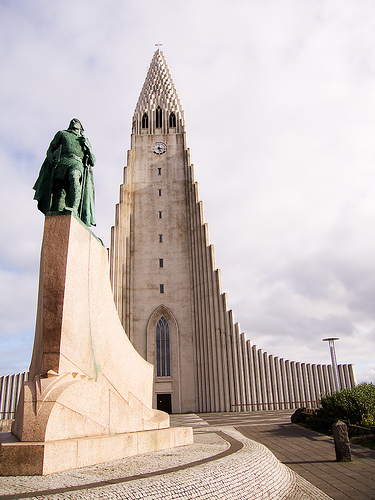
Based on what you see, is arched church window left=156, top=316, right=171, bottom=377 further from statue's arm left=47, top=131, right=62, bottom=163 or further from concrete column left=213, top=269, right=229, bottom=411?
statue's arm left=47, top=131, right=62, bottom=163

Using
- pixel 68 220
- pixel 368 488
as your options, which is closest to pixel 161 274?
pixel 68 220

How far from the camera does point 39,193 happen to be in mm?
7926

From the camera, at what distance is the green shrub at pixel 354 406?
10602mm

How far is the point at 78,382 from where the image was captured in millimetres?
5480

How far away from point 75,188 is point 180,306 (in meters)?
21.2

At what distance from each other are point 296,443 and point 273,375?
17.2m

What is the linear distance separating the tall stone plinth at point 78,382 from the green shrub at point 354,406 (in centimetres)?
574

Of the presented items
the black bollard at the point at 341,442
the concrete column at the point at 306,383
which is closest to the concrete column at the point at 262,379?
the concrete column at the point at 306,383

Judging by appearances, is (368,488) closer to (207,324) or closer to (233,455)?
(233,455)

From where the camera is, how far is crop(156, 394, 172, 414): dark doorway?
2622cm

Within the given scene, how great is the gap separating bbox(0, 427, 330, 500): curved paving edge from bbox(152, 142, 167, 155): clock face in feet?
97.2

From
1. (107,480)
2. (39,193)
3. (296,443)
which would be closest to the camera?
(107,480)

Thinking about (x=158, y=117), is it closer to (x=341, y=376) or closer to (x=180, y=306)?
(x=180, y=306)

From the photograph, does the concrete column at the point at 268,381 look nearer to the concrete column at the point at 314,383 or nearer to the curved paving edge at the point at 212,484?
the concrete column at the point at 314,383
